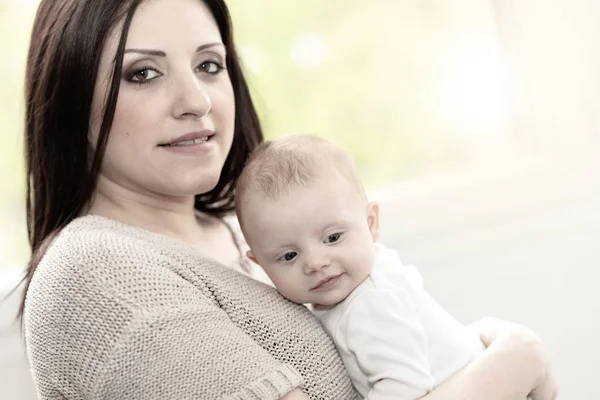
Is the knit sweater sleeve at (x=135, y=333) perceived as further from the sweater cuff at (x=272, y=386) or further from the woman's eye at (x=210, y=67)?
the woman's eye at (x=210, y=67)

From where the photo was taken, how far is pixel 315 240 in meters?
1.36

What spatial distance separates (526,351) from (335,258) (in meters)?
0.43

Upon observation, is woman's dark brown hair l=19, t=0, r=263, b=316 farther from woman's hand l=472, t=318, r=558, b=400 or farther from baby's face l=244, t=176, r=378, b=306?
woman's hand l=472, t=318, r=558, b=400

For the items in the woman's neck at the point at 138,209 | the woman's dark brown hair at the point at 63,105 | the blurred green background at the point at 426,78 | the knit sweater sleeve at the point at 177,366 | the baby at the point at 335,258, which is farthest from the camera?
the blurred green background at the point at 426,78

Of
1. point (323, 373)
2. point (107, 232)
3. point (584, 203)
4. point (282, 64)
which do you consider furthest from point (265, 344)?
point (584, 203)

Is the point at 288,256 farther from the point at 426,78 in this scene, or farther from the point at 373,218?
the point at 426,78

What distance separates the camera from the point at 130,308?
3.84 feet

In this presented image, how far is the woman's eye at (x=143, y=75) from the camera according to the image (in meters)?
1.47

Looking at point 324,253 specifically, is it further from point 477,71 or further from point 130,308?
point 477,71

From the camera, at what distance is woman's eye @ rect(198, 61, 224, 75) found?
5.27 ft

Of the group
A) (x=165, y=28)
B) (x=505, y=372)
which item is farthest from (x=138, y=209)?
(x=505, y=372)

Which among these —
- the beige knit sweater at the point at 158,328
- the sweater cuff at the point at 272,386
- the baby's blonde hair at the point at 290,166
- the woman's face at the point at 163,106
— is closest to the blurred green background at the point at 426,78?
the woman's face at the point at 163,106

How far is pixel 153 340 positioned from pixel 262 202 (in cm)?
33

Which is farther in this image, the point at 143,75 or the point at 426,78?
the point at 426,78
